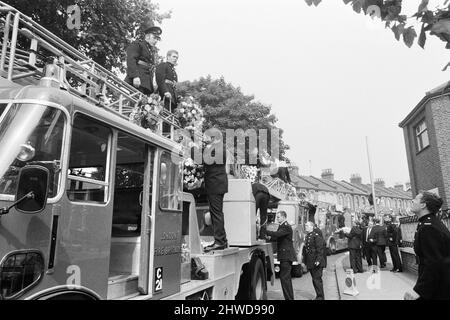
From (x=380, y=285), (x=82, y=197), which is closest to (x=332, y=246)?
(x=380, y=285)

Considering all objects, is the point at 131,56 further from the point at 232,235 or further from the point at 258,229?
the point at 258,229

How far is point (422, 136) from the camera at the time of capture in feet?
64.7

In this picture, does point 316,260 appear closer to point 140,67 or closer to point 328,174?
point 140,67

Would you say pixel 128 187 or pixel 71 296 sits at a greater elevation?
pixel 128 187

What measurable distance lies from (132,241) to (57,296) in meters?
1.37

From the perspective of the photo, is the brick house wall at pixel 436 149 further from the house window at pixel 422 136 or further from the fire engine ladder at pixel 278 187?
the fire engine ladder at pixel 278 187

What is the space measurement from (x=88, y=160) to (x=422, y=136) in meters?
19.8

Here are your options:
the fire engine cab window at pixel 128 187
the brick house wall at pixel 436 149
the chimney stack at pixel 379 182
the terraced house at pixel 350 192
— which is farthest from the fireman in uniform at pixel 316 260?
the chimney stack at pixel 379 182

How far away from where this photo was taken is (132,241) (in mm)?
4160

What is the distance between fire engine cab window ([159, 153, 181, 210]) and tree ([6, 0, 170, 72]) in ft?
19.3

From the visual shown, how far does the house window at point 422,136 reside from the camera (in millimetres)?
19106

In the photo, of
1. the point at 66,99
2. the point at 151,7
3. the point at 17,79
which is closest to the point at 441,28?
the point at 66,99

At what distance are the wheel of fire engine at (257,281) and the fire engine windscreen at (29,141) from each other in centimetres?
497
